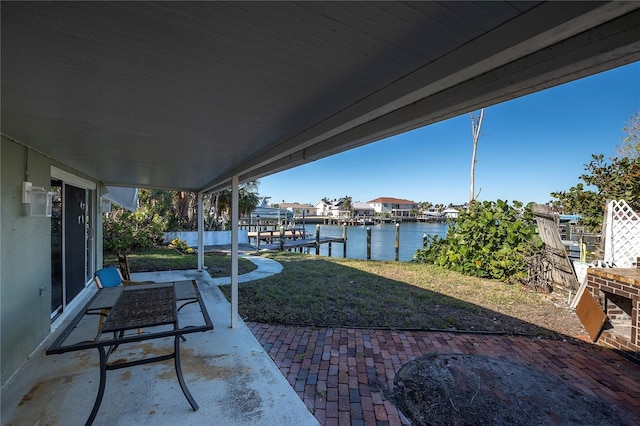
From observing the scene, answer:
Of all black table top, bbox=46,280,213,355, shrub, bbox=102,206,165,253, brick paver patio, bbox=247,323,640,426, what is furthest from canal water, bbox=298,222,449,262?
black table top, bbox=46,280,213,355

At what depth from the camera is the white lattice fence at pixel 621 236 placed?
4973 millimetres

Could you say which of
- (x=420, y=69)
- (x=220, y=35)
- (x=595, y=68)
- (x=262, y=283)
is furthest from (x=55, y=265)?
(x=595, y=68)

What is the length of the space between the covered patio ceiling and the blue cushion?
2.60 m

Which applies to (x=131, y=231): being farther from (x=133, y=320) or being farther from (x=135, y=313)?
(x=133, y=320)

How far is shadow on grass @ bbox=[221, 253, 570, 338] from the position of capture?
4.52 meters

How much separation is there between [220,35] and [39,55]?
0.80 meters

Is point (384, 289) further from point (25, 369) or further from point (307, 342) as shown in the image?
point (25, 369)

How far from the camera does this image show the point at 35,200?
10.3 feet

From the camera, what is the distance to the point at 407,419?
2.41 metres

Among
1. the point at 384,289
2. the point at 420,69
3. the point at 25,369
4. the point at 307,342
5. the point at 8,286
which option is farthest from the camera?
the point at 384,289

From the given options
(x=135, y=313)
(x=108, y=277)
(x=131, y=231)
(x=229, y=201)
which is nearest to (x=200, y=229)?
(x=108, y=277)

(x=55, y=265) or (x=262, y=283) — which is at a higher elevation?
(x=55, y=265)

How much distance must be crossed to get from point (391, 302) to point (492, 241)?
4183 millimetres

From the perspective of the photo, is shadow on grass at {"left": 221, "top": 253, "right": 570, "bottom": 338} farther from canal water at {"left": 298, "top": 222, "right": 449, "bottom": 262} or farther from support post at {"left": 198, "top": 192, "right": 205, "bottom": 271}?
canal water at {"left": 298, "top": 222, "right": 449, "bottom": 262}
